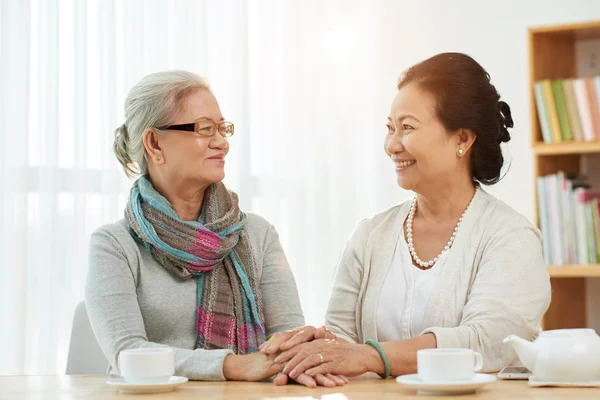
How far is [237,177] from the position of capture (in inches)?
154

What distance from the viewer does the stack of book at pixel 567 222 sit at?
11.4 feet

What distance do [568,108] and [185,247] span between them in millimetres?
1914

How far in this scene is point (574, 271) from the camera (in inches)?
135

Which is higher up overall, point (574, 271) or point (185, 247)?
point (185, 247)

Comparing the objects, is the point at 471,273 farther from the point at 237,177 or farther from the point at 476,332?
the point at 237,177

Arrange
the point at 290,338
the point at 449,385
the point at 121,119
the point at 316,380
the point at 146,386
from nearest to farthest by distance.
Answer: the point at 449,385 < the point at 146,386 < the point at 316,380 < the point at 290,338 < the point at 121,119

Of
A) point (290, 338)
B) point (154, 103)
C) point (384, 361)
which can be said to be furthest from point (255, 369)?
point (154, 103)

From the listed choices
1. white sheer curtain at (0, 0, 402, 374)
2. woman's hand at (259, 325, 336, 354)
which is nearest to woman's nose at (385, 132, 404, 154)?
woman's hand at (259, 325, 336, 354)

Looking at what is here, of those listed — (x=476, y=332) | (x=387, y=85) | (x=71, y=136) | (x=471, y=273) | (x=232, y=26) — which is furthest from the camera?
(x=387, y=85)

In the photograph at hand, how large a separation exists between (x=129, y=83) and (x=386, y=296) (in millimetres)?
1784

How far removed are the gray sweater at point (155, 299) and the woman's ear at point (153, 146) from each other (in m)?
0.20

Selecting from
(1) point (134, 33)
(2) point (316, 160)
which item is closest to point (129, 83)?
(1) point (134, 33)

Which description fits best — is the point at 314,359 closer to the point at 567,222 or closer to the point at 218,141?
the point at 218,141

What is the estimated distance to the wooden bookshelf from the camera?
3453 millimetres
